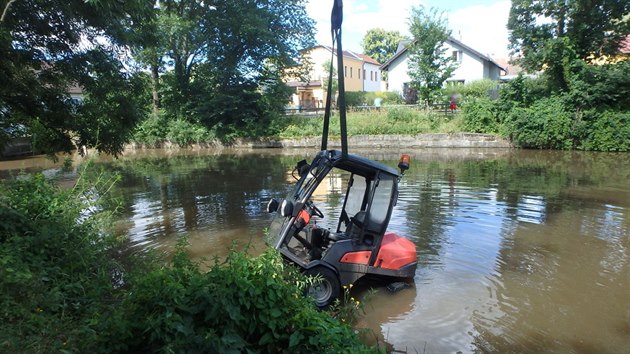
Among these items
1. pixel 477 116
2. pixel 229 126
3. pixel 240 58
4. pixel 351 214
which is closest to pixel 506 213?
pixel 351 214

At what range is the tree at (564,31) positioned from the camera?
20.8m

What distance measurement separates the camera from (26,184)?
20.2 feet

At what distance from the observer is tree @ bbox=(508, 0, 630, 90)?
68.3 ft

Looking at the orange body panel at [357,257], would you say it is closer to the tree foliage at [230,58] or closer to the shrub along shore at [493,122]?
the shrub along shore at [493,122]

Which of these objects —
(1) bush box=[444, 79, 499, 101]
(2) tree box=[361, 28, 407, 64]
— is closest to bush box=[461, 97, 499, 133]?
(1) bush box=[444, 79, 499, 101]

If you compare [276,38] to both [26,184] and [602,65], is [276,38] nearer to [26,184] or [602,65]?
[602,65]

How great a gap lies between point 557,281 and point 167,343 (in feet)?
17.7

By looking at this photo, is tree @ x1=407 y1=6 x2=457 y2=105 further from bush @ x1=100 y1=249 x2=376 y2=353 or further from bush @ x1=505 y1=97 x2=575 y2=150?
bush @ x1=100 y1=249 x2=376 y2=353

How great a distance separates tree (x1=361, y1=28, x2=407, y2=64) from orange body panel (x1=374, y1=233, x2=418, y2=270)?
70701 mm

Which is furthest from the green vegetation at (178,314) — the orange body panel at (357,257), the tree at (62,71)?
the tree at (62,71)

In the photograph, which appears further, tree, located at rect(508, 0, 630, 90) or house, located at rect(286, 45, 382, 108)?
house, located at rect(286, 45, 382, 108)

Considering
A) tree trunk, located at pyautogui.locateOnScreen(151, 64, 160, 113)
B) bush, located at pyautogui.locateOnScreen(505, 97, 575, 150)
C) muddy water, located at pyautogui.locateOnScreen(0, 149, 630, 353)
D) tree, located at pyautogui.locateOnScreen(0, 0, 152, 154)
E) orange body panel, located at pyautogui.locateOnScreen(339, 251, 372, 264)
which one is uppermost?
tree trunk, located at pyautogui.locateOnScreen(151, 64, 160, 113)

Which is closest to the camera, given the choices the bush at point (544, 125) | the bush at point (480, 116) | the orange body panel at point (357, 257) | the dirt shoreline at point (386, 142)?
the orange body panel at point (357, 257)

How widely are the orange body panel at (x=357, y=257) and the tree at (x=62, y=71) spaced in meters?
4.53
